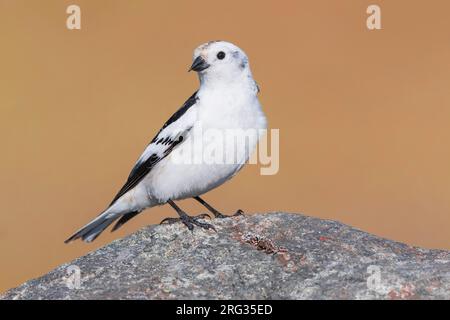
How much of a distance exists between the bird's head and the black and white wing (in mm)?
342

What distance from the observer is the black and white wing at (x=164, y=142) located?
326 inches

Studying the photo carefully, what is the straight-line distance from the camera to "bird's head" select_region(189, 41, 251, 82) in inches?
331

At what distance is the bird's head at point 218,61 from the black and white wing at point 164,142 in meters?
0.34

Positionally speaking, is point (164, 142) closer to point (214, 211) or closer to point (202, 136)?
point (202, 136)

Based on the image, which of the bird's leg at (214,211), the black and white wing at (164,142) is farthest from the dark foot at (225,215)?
the black and white wing at (164,142)

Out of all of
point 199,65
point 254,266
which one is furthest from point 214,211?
point 254,266

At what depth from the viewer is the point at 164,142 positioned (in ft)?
27.8

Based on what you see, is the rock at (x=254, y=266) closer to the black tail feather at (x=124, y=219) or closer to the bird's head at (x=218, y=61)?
the black tail feather at (x=124, y=219)

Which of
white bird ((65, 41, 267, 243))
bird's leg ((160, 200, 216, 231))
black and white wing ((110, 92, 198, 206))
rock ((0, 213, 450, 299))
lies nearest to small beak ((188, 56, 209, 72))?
white bird ((65, 41, 267, 243))

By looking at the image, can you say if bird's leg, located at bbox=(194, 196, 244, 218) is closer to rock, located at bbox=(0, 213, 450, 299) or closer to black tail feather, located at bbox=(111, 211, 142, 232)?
rock, located at bbox=(0, 213, 450, 299)

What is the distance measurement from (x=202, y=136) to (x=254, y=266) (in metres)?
1.77
